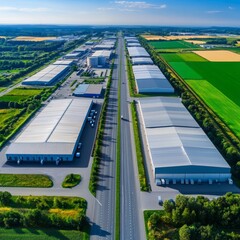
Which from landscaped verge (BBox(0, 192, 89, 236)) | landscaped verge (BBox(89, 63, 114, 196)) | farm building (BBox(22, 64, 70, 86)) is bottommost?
landscaped verge (BBox(0, 192, 89, 236))

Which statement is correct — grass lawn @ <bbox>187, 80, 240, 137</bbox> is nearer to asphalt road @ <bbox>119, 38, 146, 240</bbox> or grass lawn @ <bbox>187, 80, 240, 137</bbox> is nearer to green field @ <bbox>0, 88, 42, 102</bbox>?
asphalt road @ <bbox>119, 38, 146, 240</bbox>

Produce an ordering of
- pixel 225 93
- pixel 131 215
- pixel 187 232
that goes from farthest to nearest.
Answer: pixel 225 93
pixel 131 215
pixel 187 232

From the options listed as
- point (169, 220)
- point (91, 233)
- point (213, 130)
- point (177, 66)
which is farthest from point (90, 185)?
point (177, 66)

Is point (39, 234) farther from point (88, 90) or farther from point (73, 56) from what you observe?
point (73, 56)

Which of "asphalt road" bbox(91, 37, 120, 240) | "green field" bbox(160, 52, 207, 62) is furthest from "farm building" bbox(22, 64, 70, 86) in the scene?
"green field" bbox(160, 52, 207, 62)

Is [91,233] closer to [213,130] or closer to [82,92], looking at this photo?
[213,130]

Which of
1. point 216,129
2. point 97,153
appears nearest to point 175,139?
point 216,129
